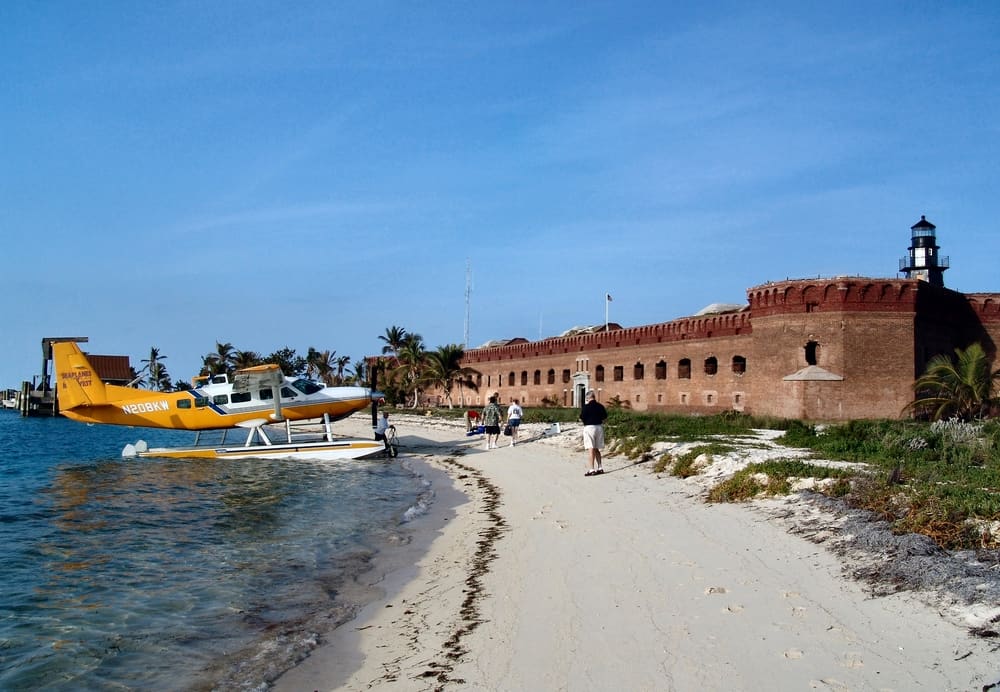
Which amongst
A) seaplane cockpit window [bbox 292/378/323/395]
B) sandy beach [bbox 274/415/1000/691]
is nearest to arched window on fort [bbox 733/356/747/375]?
seaplane cockpit window [bbox 292/378/323/395]

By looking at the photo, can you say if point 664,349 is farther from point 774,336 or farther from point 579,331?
point 579,331

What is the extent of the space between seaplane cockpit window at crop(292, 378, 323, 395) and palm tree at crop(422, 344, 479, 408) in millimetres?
31434

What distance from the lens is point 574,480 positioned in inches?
533

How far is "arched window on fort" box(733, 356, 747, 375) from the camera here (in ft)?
107

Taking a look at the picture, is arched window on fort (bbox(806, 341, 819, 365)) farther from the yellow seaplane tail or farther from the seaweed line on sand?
the yellow seaplane tail

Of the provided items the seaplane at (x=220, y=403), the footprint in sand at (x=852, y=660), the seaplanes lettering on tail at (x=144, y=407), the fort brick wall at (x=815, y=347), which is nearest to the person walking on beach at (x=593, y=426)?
the footprint in sand at (x=852, y=660)

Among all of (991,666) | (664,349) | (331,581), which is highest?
(664,349)

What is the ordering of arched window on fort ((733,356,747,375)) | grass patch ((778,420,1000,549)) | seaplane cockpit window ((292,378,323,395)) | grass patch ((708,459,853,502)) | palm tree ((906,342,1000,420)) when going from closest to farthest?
grass patch ((778,420,1000,549)) → grass patch ((708,459,853,502)) → palm tree ((906,342,1000,420)) → seaplane cockpit window ((292,378,323,395)) → arched window on fort ((733,356,747,375))

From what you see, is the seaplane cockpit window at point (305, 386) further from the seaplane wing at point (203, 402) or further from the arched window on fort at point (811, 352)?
the arched window on fort at point (811, 352)

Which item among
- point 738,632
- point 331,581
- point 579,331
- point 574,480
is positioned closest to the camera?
point 738,632

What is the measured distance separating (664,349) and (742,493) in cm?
2733

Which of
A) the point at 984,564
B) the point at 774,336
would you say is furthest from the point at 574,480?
the point at 774,336

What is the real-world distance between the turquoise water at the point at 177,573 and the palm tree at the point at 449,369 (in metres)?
37.4

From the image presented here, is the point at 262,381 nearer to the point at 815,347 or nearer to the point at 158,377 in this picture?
the point at 815,347
